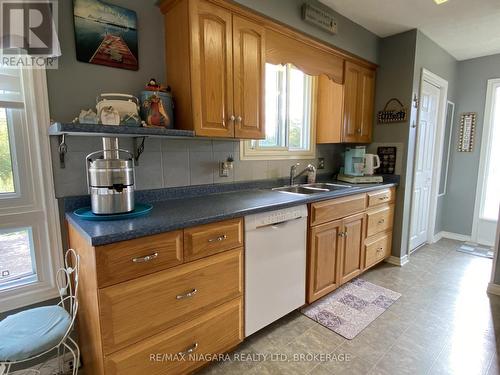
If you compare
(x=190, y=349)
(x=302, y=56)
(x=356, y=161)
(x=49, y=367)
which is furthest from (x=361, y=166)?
(x=49, y=367)

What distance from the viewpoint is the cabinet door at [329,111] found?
8.62 feet

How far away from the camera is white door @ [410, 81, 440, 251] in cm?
293

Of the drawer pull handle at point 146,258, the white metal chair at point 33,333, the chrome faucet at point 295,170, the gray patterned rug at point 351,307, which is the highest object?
the chrome faucet at point 295,170

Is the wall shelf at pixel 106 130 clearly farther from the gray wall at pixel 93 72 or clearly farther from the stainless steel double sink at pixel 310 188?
the stainless steel double sink at pixel 310 188

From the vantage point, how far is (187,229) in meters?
1.25

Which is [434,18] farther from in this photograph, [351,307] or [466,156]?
[351,307]

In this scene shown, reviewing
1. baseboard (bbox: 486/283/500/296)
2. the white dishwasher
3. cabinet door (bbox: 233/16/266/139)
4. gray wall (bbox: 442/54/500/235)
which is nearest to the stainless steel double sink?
the white dishwasher

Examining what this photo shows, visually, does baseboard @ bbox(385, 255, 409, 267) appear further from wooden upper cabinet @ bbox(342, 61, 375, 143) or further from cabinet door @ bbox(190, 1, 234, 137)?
cabinet door @ bbox(190, 1, 234, 137)

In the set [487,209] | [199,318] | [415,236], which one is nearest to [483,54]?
[487,209]

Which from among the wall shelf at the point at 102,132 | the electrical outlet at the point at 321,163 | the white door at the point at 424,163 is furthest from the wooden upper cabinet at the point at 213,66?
the white door at the point at 424,163

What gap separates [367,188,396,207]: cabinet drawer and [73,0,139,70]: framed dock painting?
7.23ft

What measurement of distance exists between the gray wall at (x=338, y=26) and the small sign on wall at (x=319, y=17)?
33mm

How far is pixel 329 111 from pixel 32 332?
2769mm

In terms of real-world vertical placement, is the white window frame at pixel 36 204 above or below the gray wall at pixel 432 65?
below
